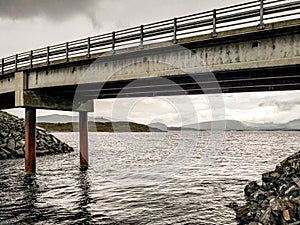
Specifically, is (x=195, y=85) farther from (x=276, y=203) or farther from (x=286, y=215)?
(x=286, y=215)

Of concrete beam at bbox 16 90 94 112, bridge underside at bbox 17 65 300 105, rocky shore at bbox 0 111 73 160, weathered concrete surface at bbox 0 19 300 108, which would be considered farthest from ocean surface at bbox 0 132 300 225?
rocky shore at bbox 0 111 73 160

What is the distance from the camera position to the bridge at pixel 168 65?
643 inches

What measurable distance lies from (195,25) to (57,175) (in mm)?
16184

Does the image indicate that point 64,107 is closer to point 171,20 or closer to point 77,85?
point 77,85

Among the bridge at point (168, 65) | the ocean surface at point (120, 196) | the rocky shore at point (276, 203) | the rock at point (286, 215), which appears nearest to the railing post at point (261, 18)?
the bridge at point (168, 65)

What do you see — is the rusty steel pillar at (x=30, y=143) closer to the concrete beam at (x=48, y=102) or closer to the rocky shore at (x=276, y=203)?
the concrete beam at (x=48, y=102)

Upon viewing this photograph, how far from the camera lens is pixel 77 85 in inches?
998

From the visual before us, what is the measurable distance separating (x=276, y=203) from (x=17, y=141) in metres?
37.1

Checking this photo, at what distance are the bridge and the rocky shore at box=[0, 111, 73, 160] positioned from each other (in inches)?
462

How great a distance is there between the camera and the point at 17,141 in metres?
43.3

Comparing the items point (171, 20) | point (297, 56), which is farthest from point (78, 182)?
point (297, 56)

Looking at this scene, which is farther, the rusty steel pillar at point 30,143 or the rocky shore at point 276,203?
the rusty steel pillar at point 30,143

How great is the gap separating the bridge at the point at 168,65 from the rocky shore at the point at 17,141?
11.7m

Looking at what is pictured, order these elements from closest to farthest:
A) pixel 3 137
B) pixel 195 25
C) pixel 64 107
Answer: pixel 195 25 < pixel 64 107 < pixel 3 137
